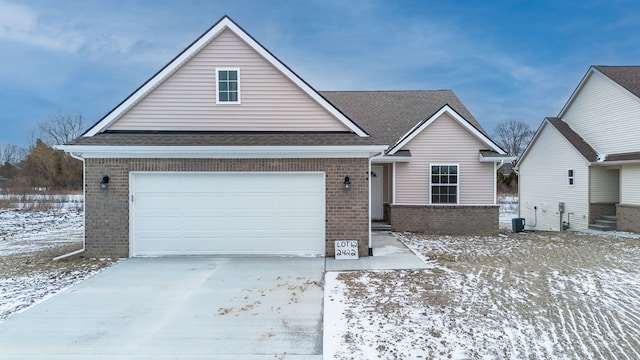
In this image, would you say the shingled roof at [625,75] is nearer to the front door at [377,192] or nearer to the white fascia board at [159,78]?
the front door at [377,192]

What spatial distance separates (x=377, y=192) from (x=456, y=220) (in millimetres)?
3392

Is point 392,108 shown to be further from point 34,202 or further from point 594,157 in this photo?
point 34,202

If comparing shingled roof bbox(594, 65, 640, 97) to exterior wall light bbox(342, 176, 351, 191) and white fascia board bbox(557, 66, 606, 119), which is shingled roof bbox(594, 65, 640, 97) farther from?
exterior wall light bbox(342, 176, 351, 191)

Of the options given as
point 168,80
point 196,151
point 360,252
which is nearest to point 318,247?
point 360,252

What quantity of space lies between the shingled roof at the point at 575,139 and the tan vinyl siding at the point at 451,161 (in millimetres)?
5787

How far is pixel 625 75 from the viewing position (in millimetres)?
16062

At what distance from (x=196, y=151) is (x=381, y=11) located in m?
12.3

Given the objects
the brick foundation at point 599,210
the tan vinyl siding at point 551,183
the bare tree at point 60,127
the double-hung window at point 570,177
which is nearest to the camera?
the brick foundation at point 599,210

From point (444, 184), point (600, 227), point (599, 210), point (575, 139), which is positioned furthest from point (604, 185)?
point (444, 184)

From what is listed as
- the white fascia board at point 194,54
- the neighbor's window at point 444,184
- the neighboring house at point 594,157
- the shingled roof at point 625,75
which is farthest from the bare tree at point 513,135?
the white fascia board at point 194,54

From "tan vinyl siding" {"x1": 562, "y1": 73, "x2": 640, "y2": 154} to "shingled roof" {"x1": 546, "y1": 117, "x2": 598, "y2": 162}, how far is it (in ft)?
0.73

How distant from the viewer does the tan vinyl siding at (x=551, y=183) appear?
16672mm

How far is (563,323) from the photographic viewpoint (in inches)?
202

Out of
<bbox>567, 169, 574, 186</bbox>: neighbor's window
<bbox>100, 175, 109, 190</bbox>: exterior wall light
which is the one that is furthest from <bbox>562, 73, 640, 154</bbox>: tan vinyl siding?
<bbox>100, 175, 109, 190</bbox>: exterior wall light
